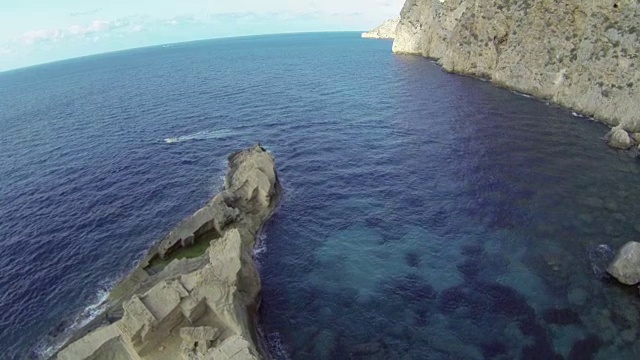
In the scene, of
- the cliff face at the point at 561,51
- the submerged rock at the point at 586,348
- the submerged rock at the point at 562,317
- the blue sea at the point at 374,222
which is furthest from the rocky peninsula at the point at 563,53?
the submerged rock at the point at 586,348

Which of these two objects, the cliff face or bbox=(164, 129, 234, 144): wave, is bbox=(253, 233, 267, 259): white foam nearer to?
bbox=(164, 129, 234, 144): wave

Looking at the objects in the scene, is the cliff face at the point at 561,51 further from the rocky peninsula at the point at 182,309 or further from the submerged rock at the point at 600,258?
the rocky peninsula at the point at 182,309

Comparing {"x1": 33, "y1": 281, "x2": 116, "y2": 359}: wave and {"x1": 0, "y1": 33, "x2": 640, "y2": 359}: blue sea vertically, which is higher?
{"x1": 33, "y1": 281, "x2": 116, "y2": 359}: wave

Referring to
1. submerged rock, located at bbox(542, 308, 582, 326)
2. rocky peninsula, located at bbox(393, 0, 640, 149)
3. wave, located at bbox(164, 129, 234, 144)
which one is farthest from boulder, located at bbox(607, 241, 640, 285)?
wave, located at bbox(164, 129, 234, 144)

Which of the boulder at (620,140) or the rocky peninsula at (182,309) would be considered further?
the boulder at (620,140)

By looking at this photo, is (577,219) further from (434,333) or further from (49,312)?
(49,312)

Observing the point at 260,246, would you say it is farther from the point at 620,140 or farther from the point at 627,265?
the point at 620,140

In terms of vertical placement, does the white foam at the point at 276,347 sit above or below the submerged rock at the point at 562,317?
above
